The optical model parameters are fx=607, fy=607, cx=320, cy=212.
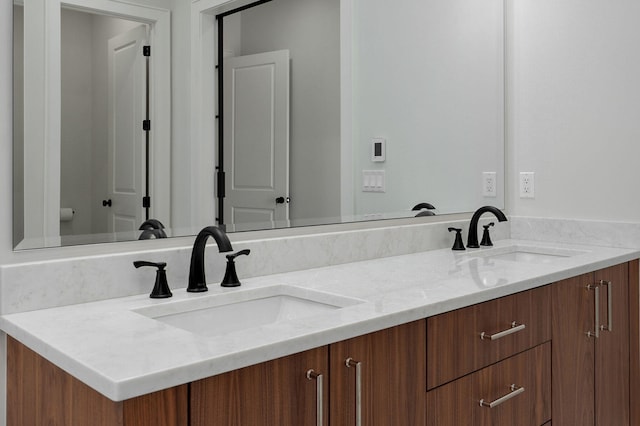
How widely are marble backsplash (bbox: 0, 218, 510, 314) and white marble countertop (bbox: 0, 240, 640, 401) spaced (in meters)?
0.03

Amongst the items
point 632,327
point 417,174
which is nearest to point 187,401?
point 417,174

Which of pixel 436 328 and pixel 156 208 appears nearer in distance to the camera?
pixel 436 328

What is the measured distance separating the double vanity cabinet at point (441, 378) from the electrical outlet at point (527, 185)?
1.57 feet

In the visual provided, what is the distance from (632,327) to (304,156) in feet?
4.41

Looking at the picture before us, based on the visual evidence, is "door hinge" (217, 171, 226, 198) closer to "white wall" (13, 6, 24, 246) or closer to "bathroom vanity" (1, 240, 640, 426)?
"bathroom vanity" (1, 240, 640, 426)

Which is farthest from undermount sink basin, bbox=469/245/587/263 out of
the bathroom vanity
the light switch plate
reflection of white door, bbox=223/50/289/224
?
reflection of white door, bbox=223/50/289/224

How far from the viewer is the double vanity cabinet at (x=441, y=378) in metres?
0.98

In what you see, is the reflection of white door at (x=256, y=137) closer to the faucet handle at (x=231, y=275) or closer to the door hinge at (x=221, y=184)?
the door hinge at (x=221, y=184)

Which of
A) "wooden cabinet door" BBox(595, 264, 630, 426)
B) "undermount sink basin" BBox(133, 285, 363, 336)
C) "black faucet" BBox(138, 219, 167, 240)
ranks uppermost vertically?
"black faucet" BBox(138, 219, 167, 240)

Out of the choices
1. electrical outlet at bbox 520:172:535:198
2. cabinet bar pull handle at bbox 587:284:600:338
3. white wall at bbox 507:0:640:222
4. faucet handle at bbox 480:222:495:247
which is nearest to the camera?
cabinet bar pull handle at bbox 587:284:600:338

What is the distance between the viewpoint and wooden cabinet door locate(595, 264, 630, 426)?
78.4 inches

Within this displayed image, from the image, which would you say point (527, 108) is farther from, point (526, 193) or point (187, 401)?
point (187, 401)

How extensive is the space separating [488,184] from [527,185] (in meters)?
0.16

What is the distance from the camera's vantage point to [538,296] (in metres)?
1.69
